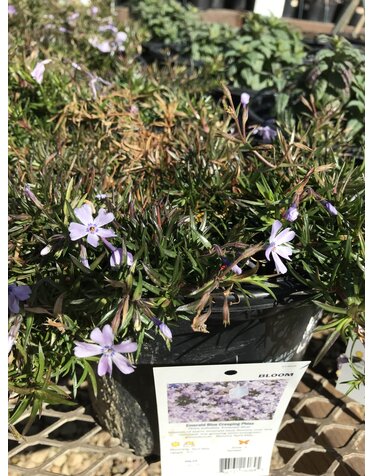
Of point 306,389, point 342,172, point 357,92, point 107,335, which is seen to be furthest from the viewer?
point 357,92

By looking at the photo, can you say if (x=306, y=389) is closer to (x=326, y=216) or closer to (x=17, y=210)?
(x=326, y=216)

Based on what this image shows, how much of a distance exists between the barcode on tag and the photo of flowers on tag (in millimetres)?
107

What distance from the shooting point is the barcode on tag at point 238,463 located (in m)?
0.95

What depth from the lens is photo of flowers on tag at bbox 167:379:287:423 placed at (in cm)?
83

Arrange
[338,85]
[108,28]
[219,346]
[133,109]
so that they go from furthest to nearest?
[108,28]
[338,85]
[133,109]
[219,346]

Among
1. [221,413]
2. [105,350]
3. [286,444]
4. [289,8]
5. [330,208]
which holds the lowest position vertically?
[286,444]

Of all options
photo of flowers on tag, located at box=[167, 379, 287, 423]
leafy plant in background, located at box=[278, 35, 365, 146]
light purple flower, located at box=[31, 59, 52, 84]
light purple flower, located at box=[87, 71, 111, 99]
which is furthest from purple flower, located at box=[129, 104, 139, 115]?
photo of flowers on tag, located at box=[167, 379, 287, 423]

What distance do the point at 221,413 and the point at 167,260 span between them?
1.00 ft

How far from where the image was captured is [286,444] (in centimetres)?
105

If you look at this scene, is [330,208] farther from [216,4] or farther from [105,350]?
[216,4]

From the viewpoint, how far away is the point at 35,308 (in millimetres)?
729

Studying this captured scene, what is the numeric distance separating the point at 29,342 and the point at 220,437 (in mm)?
384

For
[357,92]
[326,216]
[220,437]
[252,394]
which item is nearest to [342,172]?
[326,216]

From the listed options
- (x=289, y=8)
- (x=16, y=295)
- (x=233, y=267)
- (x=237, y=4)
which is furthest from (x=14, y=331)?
(x=237, y=4)
